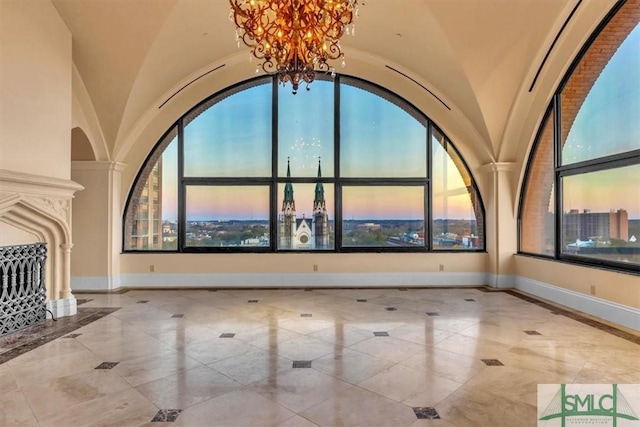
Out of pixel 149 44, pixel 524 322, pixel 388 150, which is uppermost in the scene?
pixel 149 44

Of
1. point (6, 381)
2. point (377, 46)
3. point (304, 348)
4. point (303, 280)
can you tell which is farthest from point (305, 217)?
point (6, 381)

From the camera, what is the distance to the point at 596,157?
5293 millimetres

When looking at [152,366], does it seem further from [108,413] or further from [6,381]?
[6,381]

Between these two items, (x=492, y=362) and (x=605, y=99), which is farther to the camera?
(x=605, y=99)

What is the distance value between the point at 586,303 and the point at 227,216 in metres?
6.40

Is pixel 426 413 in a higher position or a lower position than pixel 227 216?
lower

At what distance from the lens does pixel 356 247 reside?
7449 millimetres

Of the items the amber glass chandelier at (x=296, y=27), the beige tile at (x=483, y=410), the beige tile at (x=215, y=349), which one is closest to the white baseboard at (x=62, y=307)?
the beige tile at (x=215, y=349)

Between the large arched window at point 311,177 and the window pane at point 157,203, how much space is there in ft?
0.07

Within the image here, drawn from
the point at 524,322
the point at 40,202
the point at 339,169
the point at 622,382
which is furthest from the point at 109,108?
the point at 622,382

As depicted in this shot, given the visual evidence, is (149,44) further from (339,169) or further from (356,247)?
(356,247)

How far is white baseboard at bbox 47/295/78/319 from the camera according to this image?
504cm

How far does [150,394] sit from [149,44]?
Answer: 5035mm

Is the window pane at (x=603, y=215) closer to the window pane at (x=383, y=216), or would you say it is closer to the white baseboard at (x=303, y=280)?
the white baseboard at (x=303, y=280)
